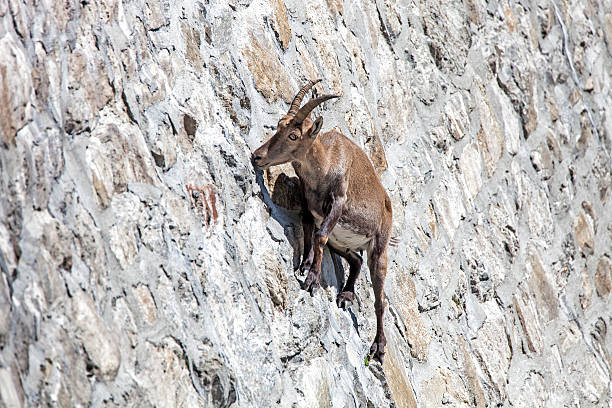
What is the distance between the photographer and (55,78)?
3.13 metres

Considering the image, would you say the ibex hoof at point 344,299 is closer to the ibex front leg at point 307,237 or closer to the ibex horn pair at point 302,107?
the ibex front leg at point 307,237

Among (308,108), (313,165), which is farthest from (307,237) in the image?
(308,108)

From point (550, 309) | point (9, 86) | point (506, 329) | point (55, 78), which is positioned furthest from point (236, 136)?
point (550, 309)

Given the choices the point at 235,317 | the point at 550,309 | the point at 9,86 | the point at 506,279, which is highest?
the point at 9,86

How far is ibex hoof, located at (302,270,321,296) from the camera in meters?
4.34

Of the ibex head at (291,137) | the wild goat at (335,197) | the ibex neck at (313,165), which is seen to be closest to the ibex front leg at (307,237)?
the wild goat at (335,197)

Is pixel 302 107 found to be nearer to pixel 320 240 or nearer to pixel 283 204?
pixel 283 204

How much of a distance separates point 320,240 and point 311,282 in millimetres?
239

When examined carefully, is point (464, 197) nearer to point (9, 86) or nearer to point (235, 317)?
point (235, 317)

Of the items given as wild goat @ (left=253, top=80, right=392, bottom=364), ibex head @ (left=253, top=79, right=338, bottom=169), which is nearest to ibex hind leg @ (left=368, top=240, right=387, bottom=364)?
wild goat @ (left=253, top=80, right=392, bottom=364)

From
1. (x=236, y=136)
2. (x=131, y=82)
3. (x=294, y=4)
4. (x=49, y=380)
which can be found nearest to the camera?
(x=49, y=380)

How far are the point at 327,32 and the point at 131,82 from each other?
6.75ft

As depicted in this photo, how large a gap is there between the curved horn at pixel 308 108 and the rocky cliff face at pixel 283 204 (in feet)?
0.83

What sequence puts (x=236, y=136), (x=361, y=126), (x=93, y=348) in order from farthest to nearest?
1. (x=361, y=126)
2. (x=236, y=136)
3. (x=93, y=348)
